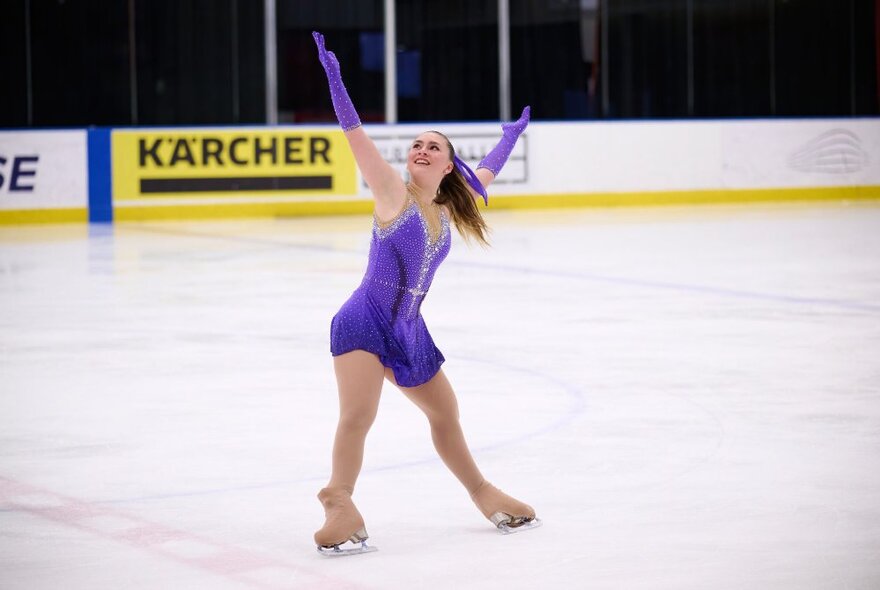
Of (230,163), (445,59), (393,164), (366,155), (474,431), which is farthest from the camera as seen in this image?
(445,59)

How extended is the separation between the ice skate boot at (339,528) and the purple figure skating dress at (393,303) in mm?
375

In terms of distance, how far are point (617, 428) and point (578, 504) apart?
1247mm

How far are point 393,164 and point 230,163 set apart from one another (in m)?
2.06

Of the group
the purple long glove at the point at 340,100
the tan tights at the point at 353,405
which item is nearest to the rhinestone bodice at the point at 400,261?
the tan tights at the point at 353,405

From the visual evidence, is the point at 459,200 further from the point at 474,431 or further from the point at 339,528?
the point at 474,431

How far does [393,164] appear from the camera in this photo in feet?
62.4

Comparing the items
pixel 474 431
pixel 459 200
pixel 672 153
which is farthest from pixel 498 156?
pixel 672 153

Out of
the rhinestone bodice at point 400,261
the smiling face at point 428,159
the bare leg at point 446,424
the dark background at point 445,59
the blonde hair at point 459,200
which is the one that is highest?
the dark background at point 445,59

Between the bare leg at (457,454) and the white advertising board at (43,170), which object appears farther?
the white advertising board at (43,170)

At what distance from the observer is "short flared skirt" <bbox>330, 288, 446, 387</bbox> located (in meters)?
4.20

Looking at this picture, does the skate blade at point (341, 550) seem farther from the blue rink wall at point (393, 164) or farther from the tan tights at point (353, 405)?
the blue rink wall at point (393, 164)

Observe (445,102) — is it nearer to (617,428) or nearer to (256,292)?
(256,292)

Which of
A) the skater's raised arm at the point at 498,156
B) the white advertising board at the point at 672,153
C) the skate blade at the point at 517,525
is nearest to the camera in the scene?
the skate blade at the point at 517,525

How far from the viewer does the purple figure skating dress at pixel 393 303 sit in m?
4.21
